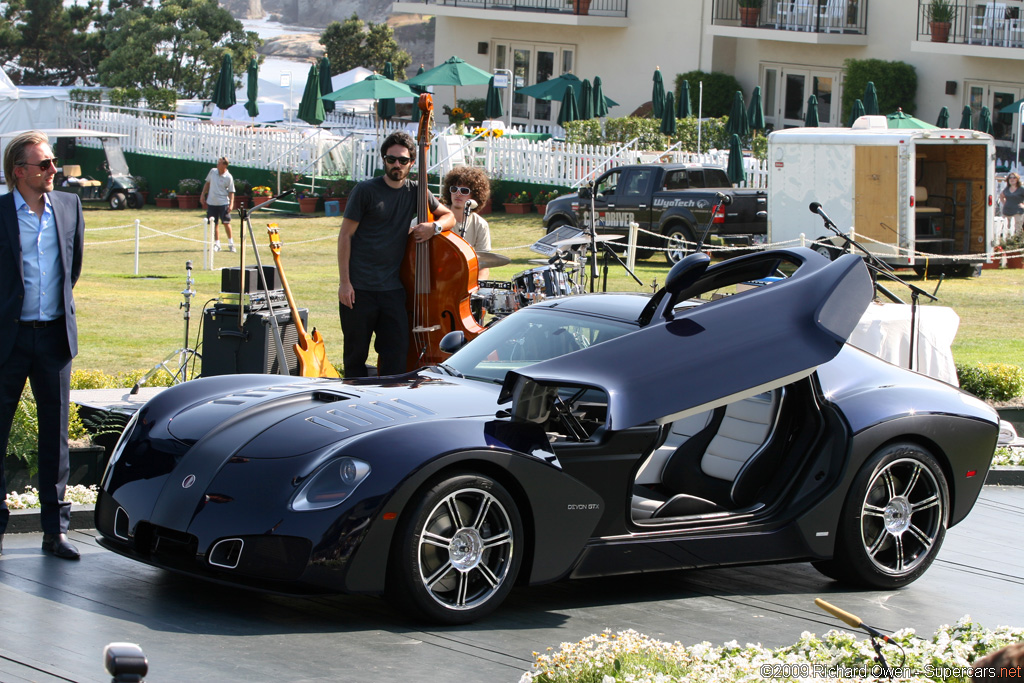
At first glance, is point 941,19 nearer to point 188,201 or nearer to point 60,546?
point 188,201

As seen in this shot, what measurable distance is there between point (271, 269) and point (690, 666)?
718 cm

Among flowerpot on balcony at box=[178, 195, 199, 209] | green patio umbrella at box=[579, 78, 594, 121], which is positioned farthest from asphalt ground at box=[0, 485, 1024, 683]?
A: green patio umbrella at box=[579, 78, 594, 121]

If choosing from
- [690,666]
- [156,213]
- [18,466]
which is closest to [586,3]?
[156,213]

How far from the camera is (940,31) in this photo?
3609 centimetres

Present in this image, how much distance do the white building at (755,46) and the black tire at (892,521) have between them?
31.1 meters

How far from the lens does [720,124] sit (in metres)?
33.6

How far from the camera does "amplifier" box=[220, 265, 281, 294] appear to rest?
400 inches

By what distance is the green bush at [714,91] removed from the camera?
136ft

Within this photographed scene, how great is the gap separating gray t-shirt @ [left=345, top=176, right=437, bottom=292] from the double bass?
157 millimetres

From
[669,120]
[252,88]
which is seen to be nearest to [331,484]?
[669,120]

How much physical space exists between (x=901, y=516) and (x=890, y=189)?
1550cm

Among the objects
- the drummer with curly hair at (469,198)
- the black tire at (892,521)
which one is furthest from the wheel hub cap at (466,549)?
the drummer with curly hair at (469,198)

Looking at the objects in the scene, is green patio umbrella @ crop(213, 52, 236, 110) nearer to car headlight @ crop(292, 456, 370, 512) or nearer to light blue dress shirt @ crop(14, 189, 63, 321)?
light blue dress shirt @ crop(14, 189, 63, 321)

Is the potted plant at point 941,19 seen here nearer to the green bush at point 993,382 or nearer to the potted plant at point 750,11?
the potted plant at point 750,11
